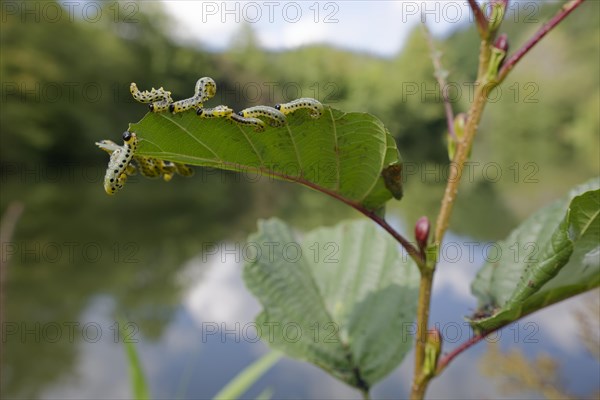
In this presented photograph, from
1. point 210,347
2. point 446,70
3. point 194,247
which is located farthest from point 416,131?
point 446,70

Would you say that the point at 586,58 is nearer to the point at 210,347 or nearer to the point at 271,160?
the point at 210,347

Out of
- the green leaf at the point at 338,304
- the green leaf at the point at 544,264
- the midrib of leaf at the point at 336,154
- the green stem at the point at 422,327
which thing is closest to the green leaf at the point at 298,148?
the midrib of leaf at the point at 336,154

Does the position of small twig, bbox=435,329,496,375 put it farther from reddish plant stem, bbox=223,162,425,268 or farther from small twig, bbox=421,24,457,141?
small twig, bbox=421,24,457,141

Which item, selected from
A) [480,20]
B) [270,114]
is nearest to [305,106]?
[270,114]

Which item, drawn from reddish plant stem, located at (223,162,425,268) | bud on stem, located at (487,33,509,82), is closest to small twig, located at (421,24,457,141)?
bud on stem, located at (487,33,509,82)

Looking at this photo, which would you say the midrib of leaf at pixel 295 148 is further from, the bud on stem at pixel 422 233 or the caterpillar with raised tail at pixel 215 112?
the bud on stem at pixel 422 233
